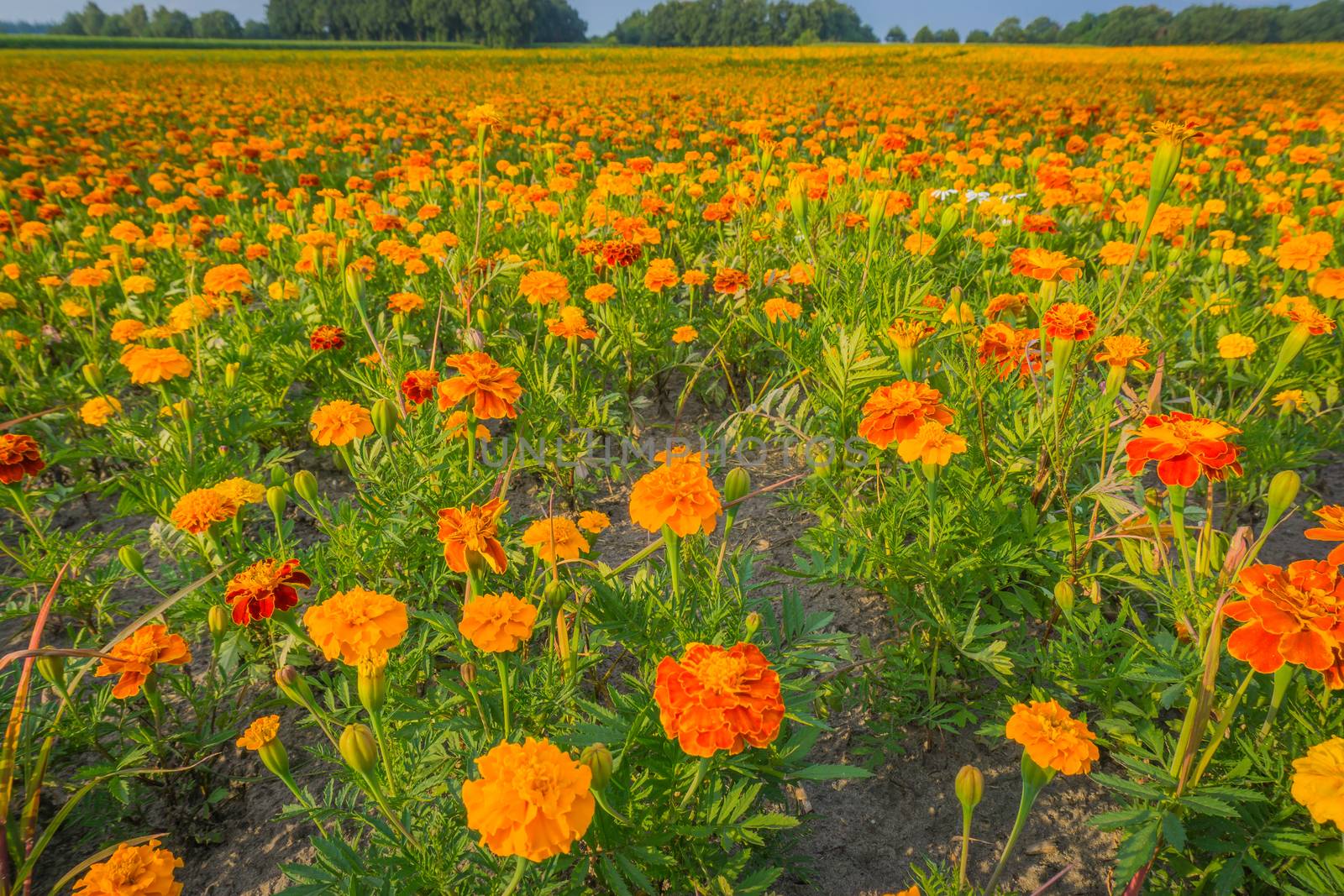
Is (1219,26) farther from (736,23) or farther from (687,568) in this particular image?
(687,568)

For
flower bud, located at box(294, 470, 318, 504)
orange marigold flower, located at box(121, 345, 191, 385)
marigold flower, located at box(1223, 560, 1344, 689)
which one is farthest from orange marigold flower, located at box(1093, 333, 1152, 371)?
orange marigold flower, located at box(121, 345, 191, 385)

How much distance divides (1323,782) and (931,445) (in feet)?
2.28

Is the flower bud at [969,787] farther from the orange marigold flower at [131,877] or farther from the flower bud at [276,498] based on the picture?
the flower bud at [276,498]

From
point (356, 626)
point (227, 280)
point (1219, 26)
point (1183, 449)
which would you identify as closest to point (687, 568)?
point (356, 626)

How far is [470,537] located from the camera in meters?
1.12

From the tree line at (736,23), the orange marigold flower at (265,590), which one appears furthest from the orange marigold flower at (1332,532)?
the tree line at (736,23)

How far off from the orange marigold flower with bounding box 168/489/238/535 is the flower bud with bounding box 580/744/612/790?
1061 millimetres

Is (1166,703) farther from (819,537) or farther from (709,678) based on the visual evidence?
(709,678)

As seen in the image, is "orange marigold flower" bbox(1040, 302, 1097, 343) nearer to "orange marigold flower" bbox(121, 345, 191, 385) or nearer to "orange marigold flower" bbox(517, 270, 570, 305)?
"orange marigold flower" bbox(517, 270, 570, 305)

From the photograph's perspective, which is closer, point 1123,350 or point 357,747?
point 357,747

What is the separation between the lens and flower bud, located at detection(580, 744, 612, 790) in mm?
831

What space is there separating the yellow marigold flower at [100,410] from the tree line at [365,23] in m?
48.4

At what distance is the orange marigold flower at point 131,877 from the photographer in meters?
0.87

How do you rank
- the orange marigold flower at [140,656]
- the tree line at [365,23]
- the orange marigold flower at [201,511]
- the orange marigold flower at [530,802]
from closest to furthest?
the orange marigold flower at [530,802], the orange marigold flower at [140,656], the orange marigold flower at [201,511], the tree line at [365,23]
